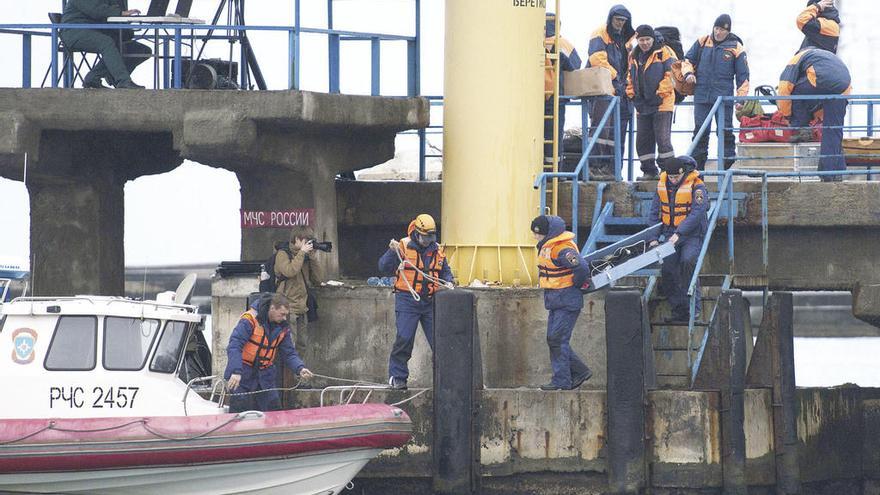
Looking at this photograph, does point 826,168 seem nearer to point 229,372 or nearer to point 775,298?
point 775,298

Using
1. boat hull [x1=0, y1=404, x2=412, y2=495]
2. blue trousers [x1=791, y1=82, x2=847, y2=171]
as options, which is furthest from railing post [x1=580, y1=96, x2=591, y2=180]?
boat hull [x1=0, y1=404, x2=412, y2=495]

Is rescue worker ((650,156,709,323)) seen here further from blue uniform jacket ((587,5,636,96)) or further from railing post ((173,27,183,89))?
railing post ((173,27,183,89))

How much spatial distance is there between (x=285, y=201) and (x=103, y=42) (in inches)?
99.3

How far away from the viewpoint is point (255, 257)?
17734 millimetres

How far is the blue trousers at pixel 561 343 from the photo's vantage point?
15.5 meters

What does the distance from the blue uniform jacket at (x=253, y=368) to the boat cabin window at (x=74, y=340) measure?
46.2 inches

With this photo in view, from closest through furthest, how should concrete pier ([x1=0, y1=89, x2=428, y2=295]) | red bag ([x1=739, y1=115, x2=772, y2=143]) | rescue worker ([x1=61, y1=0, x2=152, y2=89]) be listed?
concrete pier ([x1=0, y1=89, x2=428, y2=295])
rescue worker ([x1=61, y1=0, x2=152, y2=89])
red bag ([x1=739, y1=115, x2=772, y2=143])

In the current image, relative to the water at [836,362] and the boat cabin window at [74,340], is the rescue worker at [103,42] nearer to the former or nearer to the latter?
the boat cabin window at [74,340]

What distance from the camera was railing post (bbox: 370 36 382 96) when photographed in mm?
17797

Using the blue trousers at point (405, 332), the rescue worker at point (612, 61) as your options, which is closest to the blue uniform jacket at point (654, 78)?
Answer: the rescue worker at point (612, 61)

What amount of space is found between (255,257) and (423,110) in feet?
7.66

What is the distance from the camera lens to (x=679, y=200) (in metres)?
16.5

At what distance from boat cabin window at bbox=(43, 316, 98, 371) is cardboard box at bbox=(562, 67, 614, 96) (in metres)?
6.55

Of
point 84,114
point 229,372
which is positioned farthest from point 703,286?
point 84,114
